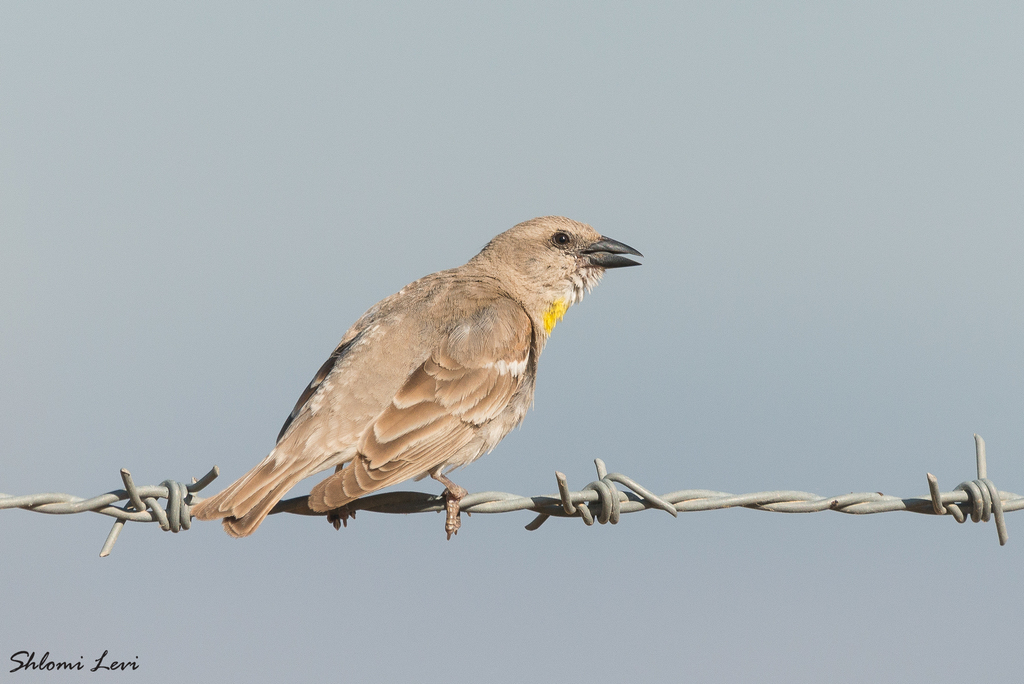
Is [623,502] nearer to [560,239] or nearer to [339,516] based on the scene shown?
[339,516]

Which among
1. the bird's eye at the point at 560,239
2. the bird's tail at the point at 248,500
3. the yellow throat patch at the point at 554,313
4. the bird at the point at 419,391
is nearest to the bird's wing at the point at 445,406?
the bird at the point at 419,391

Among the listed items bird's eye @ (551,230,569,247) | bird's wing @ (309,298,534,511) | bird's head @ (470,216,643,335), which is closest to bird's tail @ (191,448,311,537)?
bird's wing @ (309,298,534,511)

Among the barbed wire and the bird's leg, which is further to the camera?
the bird's leg

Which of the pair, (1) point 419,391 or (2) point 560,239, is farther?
(2) point 560,239

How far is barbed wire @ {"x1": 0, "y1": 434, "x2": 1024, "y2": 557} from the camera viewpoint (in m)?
4.27

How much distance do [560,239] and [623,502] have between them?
4086mm

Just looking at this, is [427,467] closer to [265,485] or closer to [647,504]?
[265,485]

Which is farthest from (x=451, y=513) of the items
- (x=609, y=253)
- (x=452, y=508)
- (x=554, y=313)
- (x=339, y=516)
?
(x=609, y=253)

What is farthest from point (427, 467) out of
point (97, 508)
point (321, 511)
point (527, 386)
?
point (97, 508)

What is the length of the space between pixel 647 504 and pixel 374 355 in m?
2.49

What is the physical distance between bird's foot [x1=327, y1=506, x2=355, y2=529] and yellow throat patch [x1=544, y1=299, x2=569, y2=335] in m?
2.78

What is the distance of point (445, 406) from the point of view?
6012 mm

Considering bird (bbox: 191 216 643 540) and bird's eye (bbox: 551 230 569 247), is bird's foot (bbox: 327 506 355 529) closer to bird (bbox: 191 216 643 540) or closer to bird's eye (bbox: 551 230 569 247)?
bird (bbox: 191 216 643 540)

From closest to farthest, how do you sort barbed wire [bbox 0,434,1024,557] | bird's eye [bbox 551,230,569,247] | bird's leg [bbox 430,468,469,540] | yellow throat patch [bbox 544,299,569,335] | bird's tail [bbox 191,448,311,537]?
barbed wire [bbox 0,434,1024,557] → bird's tail [bbox 191,448,311,537] → bird's leg [bbox 430,468,469,540] → yellow throat patch [bbox 544,299,569,335] → bird's eye [bbox 551,230,569,247]
